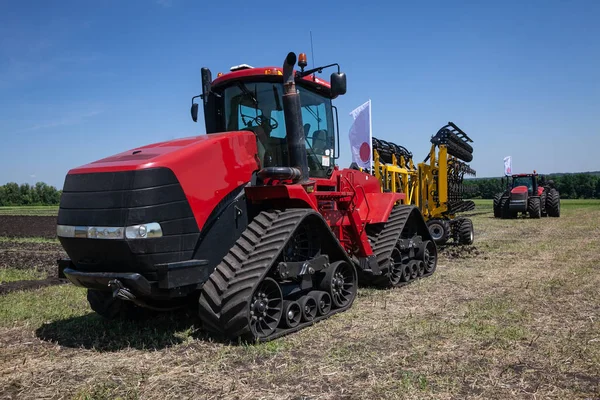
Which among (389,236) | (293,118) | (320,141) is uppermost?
(293,118)

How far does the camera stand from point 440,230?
14070 millimetres

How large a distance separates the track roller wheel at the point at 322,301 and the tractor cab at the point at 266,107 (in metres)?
1.68

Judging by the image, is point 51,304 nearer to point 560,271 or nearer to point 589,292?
point 589,292

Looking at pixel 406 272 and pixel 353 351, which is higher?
pixel 406 272

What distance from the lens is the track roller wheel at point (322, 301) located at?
21.4ft

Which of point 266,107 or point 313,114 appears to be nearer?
point 266,107

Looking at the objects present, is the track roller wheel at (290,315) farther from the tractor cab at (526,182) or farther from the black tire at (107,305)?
the tractor cab at (526,182)

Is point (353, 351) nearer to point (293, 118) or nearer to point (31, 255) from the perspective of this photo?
point (293, 118)

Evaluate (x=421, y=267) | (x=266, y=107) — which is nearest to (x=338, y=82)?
(x=266, y=107)

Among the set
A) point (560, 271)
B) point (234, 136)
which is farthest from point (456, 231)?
point (234, 136)

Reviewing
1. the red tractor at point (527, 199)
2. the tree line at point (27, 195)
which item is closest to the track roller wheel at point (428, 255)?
the red tractor at point (527, 199)

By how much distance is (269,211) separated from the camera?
6.32 m

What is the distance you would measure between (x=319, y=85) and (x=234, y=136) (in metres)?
1.85

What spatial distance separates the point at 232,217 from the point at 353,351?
2.01 m
